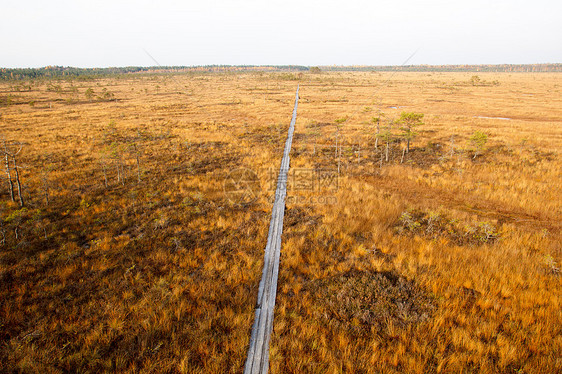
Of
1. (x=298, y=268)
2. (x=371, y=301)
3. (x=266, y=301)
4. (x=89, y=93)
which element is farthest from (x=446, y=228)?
(x=89, y=93)

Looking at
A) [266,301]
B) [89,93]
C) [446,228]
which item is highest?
[89,93]

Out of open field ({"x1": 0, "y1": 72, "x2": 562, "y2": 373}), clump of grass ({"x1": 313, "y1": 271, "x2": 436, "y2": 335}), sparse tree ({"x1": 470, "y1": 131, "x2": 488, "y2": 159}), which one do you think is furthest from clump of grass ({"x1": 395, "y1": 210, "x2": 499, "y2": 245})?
sparse tree ({"x1": 470, "y1": 131, "x2": 488, "y2": 159})

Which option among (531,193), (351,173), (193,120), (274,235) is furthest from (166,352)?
(193,120)

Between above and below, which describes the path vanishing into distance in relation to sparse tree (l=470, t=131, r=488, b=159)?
below

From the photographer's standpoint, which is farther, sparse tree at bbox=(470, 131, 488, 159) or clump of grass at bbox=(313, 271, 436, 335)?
sparse tree at bbox=(470, 131, 488, 159)

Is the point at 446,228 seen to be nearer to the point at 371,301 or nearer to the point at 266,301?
the point at 371,301

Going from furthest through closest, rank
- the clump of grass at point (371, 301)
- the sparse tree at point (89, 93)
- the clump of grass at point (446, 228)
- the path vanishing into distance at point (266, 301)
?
the sparse tree at point (89, 93)
the clump of grass at point (446, 228)
the clump of grass at point (371, 301)
the path vanishing into distance at point (266, 301)

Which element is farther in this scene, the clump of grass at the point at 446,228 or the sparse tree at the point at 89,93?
the sparse tree at the point at 89,93

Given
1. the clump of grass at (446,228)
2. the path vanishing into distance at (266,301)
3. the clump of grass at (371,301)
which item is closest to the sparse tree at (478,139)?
the clump of grass at (446,228)

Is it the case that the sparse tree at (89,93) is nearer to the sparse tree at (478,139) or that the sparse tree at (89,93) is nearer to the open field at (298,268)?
the open field at (298,268)

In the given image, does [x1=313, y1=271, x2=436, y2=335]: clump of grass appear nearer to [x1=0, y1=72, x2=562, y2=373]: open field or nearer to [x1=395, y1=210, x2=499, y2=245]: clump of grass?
[x1=0, y1=72, x2=562, y2=373]: open field

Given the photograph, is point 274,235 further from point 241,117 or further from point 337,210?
point 241,117
